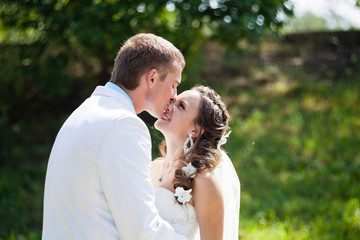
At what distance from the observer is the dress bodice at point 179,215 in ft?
9.40

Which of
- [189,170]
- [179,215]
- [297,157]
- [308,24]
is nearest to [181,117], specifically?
[189,170]

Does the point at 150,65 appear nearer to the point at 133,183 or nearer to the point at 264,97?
the point at 133,183

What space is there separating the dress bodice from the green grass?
2179 millimetres

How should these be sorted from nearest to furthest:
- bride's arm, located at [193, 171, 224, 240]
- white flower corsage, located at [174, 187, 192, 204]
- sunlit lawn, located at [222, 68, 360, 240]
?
bride's arm, located at [193, 171, 224, 240], white flower corsage, located at [174, 187, 192, 204], sunlit lawn, located at [222, 68, 360, 240]

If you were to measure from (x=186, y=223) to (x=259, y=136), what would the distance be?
5536mm

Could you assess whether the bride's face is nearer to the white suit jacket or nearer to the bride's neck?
the bride's neck

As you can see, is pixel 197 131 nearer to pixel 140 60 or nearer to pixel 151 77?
pixel 151 77

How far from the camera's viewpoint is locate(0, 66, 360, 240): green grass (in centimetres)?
536

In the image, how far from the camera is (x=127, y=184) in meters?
1.97

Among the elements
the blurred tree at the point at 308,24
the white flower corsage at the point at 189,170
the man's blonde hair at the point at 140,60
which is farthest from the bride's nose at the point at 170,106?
the blurred tree at the point at 308,24

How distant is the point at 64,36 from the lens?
707cm

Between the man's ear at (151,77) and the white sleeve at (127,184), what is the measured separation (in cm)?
47

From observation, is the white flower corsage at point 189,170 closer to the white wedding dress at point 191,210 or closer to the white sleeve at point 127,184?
the white wedding dress at point 191,210

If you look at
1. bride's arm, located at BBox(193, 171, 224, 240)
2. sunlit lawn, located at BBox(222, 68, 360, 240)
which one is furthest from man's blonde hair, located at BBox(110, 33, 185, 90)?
sunlit lawn, located at BBox(222, 68, 360, 240)
